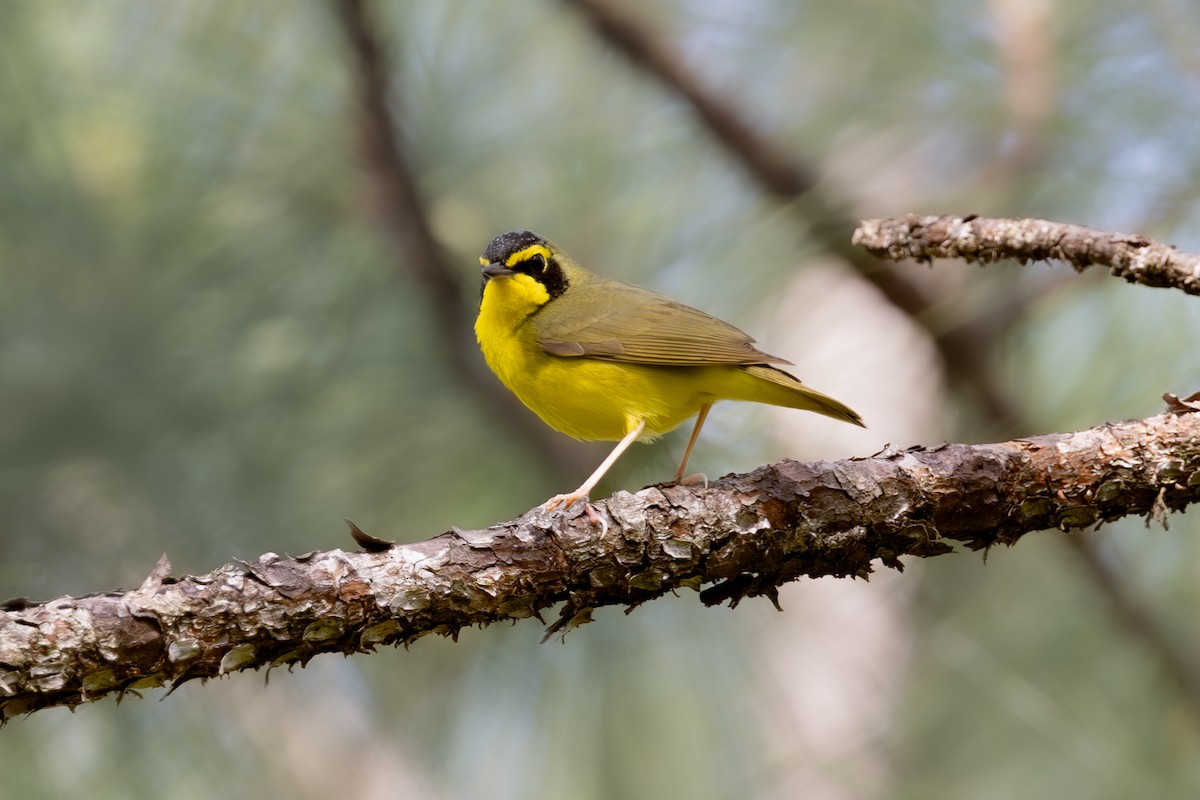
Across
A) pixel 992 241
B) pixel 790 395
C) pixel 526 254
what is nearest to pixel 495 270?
pixel 526 254

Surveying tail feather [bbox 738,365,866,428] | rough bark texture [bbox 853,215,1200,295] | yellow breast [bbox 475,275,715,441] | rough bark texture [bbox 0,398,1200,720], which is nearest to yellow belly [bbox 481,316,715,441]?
yellow breast [bbox 475,275,715,441]

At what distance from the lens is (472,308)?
10.0 ft

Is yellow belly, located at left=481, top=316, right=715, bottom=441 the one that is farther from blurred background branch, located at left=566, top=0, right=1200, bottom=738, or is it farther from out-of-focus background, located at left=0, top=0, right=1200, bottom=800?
blurred background branch, located at left=566, top=0, right=1200, bottom=738

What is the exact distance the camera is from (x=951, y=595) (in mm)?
3463

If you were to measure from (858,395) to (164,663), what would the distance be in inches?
92.5

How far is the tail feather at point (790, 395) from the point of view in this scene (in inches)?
95.0

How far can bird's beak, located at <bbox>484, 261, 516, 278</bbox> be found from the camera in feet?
8.88

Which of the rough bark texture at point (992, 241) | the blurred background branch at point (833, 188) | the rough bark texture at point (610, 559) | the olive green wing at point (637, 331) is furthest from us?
the blurred background branch at point (833, 188)

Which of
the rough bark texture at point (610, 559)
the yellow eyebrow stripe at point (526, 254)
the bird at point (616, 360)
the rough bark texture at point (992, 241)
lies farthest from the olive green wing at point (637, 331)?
the rough bark texture at point (610, 559)

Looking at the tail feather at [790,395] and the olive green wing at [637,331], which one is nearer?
the tail feather at [790,395]

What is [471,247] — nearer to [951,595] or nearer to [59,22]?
[59,22]

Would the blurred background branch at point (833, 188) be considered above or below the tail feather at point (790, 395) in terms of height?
above

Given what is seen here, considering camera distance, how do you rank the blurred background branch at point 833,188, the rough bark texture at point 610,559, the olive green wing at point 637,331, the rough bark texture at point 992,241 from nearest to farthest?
the rough bark texture at point 610,559 → the rough bark texture at point 992,241 → the olive green wing at point 637,331 → the blurred background branch at point 833,188

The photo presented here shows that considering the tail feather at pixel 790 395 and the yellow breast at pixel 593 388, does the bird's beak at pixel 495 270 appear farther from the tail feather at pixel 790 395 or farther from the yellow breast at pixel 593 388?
the tail feather at pixel 790 395
